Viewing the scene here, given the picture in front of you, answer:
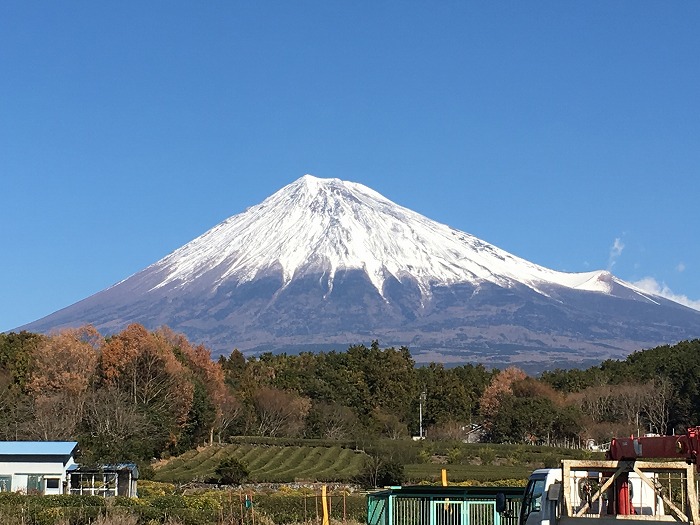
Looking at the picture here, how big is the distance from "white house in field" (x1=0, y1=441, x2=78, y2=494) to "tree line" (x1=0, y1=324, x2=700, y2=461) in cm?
466

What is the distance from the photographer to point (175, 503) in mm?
29203

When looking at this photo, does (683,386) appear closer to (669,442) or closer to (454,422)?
Result: (454,422)

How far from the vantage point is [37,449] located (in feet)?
127

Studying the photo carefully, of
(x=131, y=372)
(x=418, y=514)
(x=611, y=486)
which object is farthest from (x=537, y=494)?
(x=131, y=372)

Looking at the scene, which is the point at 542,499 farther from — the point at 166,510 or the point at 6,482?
the point at 6,482

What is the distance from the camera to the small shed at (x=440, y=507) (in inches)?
811

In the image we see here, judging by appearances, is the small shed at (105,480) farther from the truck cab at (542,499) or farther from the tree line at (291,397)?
the truck cab at (542,499)

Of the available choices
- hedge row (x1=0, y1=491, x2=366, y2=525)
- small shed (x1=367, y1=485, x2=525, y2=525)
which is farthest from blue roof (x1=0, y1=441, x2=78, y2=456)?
small shed (x1=367, y1=485, x2=525, y2=525)

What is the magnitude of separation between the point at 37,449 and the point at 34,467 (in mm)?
596

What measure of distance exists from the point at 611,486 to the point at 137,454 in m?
40.3

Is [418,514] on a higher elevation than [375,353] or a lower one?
lower

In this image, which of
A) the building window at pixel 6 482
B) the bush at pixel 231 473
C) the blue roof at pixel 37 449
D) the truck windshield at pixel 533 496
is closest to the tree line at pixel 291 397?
the bush at pixel 231 473

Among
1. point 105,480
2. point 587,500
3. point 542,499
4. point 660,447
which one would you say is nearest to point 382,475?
point 105,480

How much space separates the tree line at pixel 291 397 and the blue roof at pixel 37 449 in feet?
14.5
